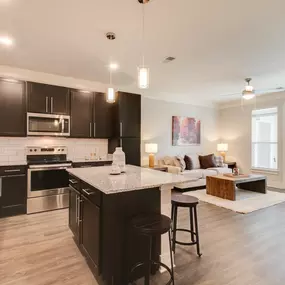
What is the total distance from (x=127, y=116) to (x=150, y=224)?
342 centimetres

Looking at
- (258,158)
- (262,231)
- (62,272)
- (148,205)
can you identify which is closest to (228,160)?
(258,158)

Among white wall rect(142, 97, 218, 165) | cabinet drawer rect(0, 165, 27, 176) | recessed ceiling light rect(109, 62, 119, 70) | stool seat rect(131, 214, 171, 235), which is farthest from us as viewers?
white wall rect(142, 97, 218, 165)

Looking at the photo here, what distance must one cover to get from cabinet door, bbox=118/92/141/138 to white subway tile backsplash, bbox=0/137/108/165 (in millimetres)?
735

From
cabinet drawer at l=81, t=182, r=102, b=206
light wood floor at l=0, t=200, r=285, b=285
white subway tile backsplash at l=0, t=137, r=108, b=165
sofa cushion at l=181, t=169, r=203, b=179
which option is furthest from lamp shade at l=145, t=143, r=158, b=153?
→ cabinet drawer at l=81, t=182, r=102, b=206

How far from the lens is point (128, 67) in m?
3.99

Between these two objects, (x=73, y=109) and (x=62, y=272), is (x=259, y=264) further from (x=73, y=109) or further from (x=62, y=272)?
(x=73, y=109)

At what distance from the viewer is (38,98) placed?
4016 mm

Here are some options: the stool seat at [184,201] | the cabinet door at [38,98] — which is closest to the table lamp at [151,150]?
the cabinet door at [38,98]

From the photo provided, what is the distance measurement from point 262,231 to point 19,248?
3.40 metres

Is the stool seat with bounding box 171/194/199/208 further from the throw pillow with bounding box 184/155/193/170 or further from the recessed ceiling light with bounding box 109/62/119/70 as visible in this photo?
the throw pillow with bounding box 184/155/193/170

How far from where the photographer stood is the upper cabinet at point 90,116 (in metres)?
4.45

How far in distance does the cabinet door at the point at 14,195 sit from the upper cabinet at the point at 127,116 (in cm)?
216

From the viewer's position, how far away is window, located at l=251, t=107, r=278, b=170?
6.25 meters

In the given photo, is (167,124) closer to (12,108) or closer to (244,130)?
(244,130)
